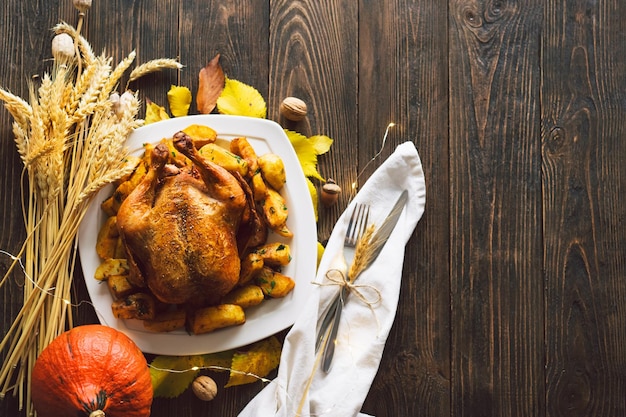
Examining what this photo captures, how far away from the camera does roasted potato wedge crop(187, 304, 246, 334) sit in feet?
5.17

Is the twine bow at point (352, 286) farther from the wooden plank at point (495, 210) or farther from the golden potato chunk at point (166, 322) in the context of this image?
the golden potato chunk at point (166, 322)

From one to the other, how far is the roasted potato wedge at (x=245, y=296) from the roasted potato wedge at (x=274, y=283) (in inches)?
0.7

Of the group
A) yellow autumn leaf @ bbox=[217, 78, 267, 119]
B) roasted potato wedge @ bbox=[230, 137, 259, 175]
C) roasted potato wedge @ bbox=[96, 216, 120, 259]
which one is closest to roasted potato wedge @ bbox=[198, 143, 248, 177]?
roasted potato wedge @ bbox=[230, 137, 259, 175]

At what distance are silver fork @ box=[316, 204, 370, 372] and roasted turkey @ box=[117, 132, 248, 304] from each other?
0.32m

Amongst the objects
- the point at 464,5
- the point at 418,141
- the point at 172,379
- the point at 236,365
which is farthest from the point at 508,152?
the point at 172,379

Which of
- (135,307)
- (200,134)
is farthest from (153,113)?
(135,307)

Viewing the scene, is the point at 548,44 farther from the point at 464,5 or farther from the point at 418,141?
the point at 418,141

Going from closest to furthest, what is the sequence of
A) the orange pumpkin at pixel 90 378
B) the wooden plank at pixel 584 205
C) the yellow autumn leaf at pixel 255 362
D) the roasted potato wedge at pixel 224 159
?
1. the orange pumpkin at pixel 90 378
2. the roasted potato wedge at pixel 224 159
3. the yellow autumn leaf at pixel 255 362
4. the wooden plank at pixel 584 205

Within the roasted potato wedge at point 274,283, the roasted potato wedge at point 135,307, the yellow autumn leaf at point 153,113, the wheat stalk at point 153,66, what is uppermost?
the wheat stalk at point 153,66

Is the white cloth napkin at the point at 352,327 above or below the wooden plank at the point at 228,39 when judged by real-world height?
below

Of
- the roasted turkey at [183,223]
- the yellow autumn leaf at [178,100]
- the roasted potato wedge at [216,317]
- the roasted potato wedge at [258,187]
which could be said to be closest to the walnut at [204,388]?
the roasted potato wedge at [216,317]

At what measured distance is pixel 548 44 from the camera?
1.81 m

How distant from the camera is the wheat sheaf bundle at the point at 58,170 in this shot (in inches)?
61.8

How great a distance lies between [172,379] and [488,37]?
1268 millimetres
